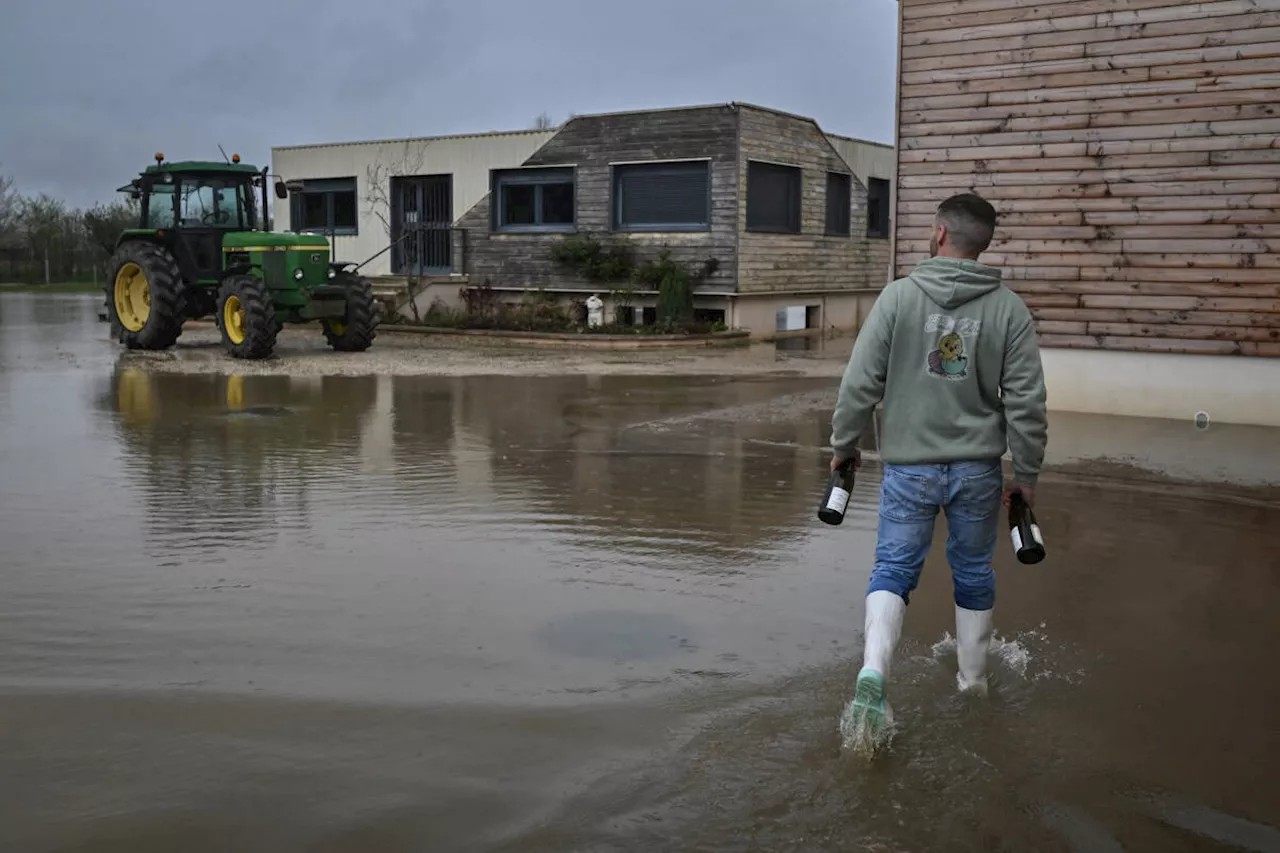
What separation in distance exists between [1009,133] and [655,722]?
29.4ft

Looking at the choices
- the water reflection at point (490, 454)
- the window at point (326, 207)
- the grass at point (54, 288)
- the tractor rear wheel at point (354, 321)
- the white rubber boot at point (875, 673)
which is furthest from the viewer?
the grass at point (54, 288)

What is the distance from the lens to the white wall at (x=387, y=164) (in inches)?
953

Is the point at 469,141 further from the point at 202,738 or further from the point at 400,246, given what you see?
the point at 202,738

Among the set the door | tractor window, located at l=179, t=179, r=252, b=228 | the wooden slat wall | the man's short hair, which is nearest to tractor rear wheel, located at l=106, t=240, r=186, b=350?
tractor window, located at l=179, t=179, r=252, b=228

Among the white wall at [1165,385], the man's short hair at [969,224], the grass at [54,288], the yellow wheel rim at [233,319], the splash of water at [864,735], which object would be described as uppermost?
the man's short hair at [969,224]

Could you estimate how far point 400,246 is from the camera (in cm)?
2603

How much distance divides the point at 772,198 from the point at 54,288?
30.9 meters

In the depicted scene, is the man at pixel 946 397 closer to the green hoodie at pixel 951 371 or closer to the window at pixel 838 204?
the green hoodie at pixel 951 371

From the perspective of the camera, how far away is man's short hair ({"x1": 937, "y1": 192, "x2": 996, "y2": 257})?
4.29 meters

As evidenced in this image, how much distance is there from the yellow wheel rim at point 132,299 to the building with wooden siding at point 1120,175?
41.9 feet

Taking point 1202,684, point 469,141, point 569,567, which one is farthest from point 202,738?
point 469,141

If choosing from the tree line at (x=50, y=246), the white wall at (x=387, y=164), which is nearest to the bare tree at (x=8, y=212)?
the tree line at (x=50, y=246)

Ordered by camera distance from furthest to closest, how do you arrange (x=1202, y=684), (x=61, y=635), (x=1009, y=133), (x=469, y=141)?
(x=469, y=141) < (x=1009, y=133) < (x=61, y=635) < (x=1202, y=684)

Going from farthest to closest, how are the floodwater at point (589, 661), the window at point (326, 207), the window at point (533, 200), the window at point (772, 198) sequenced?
the window at point (326, 207) < the window at point (533, 200) < the window at point (772, 198) < the floodwater at point (589, 661)
